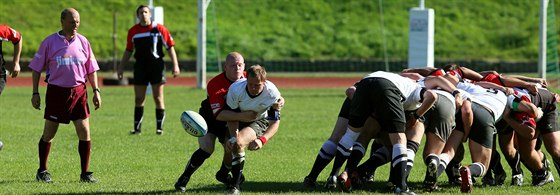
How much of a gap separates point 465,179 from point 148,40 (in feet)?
23.7

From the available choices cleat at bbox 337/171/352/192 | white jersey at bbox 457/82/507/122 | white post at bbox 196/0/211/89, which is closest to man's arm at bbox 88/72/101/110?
cleat at bbox 337/171/352/192

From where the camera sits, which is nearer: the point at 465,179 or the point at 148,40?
the point at 465,179

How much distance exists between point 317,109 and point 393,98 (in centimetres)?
1157

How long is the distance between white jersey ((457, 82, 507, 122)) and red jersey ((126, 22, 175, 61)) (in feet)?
20.3

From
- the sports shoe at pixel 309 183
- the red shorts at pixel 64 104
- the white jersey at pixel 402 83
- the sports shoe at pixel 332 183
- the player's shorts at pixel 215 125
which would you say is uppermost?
the white jersey at pixel 402 83

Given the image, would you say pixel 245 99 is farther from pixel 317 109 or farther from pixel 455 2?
pixel 455 2

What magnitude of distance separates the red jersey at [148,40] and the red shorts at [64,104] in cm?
529

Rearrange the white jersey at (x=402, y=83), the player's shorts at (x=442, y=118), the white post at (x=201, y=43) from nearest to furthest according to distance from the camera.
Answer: the white jersey at (x=402, y=83)
the player's shorts at (x=442, y=118)
the white post at (x=201, y=43)

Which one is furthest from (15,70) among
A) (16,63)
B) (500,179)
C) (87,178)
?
(500,179)

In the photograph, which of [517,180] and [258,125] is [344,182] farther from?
[517,180]

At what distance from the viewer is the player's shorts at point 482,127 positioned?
10211mm

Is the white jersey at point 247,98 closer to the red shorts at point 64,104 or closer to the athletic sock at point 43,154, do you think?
the red shorts at point 64,104

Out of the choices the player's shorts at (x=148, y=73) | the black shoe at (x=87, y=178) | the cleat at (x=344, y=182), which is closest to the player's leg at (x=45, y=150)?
the black shoe at (x=87, y=178)

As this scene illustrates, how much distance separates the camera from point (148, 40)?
1584cm
